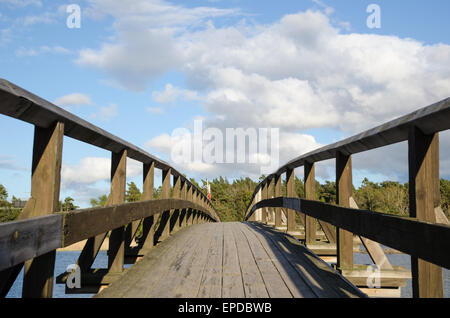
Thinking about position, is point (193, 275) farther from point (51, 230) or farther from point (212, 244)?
point (212, 244)

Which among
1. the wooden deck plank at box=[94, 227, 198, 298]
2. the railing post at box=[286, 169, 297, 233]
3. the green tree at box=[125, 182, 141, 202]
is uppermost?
the green tree at box=[125, 182, 141, 202]

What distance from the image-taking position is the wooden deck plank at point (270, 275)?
9.53 ft

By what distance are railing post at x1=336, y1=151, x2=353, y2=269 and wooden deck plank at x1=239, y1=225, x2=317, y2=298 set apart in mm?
493

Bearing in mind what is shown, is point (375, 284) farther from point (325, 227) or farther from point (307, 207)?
point (325, 227)

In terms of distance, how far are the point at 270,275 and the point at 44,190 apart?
1.95 meters

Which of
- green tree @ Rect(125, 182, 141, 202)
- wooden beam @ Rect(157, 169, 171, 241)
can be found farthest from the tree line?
wooden beam @ Rect(157, 169, 171, 241)

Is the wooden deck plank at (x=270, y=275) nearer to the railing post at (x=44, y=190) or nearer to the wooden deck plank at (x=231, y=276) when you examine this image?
the wooden deck plank at (x=231, y=276)

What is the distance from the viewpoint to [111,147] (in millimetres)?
3611

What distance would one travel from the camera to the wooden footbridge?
2.10 metres

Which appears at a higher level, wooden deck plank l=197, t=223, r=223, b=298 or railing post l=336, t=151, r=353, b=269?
railing post l=336, t=151, r=353, b=269

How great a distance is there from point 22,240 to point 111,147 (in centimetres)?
172

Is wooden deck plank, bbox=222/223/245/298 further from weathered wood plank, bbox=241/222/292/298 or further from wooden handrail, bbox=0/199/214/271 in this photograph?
wooden handrail, bbox=0/199/214/271

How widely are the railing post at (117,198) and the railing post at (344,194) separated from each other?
81.0 inches

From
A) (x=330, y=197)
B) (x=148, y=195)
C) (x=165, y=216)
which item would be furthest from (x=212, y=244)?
(x=330, y=197)
